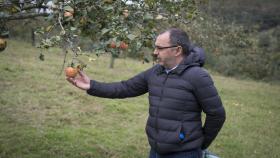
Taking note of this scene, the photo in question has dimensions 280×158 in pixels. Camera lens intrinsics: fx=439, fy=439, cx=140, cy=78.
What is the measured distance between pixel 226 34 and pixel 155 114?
976 centimetres

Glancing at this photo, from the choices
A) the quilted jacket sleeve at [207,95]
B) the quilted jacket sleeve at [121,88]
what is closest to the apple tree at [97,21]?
the quilted jacket sleeve at [121,88]

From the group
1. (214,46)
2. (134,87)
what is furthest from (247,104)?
(134,87)

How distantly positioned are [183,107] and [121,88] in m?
0.76

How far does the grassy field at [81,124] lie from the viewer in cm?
611

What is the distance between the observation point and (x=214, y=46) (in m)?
12.6

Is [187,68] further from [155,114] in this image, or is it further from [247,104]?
[247,104]

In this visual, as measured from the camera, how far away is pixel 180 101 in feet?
11.0

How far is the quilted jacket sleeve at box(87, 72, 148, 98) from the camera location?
151 inches

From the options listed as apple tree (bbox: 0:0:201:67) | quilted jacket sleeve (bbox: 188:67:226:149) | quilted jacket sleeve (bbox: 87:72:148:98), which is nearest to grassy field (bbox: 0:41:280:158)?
quilted jacket sleeve (bbox: 87:72:148:98)

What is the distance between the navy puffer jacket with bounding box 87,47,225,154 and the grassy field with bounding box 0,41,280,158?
262 cm

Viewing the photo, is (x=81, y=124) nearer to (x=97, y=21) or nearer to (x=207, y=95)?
(x=97, y=21)

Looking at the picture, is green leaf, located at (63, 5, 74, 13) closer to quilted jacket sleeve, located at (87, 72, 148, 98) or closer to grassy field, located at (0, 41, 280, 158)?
quilted jacket sleeve, located at (87, 72, 148, 98)

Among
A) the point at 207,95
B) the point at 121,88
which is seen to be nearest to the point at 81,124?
the point at 121,88

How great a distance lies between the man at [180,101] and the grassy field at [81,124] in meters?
2.63
